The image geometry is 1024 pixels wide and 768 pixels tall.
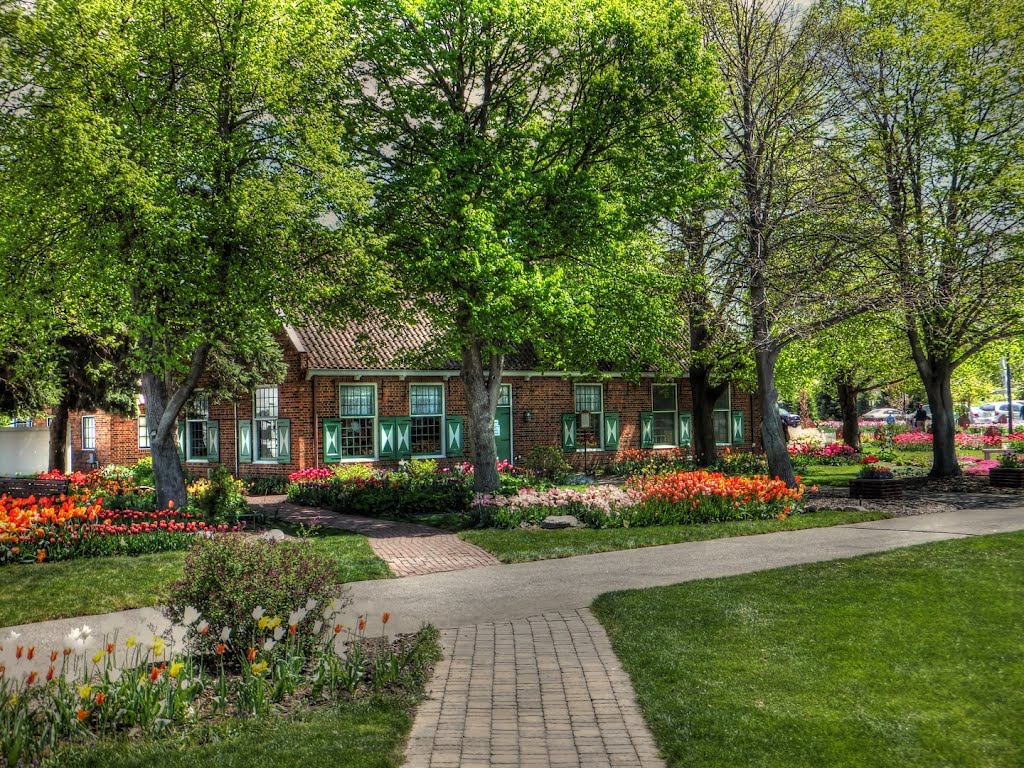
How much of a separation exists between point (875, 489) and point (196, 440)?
19413 mm

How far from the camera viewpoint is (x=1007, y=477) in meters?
19.1

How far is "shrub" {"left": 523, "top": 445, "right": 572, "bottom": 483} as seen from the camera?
22906 millimetres

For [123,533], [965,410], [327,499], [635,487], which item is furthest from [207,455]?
[965,410]

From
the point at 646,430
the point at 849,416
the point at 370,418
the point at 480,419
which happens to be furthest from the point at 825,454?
the point at 480,419

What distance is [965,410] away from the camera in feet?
163

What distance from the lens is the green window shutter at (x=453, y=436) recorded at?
79.3 feet

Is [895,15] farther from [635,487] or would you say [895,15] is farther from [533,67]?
[635,487]

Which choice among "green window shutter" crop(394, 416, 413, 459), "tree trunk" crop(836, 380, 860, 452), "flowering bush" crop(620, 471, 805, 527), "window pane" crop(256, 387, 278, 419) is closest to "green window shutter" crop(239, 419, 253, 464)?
"window pane" crop(256, 387, 278, 419)

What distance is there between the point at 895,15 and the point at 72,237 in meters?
19.8

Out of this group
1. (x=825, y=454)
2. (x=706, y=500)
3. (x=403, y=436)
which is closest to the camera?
(x=706, y=500)

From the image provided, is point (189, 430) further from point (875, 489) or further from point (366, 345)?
point (875, 489)

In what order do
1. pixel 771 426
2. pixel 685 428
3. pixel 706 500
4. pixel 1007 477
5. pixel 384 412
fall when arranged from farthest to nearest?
pixel 685 428, pixel 384 412, pixel 1007 477, pixel 771 426, pixel 706 500

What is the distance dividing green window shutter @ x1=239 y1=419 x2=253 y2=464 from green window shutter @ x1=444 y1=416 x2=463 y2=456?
5.65 meters

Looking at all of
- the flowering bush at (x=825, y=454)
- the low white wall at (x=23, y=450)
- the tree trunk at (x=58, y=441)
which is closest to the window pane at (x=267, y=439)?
the tree trunk at (x=58, y=441)
